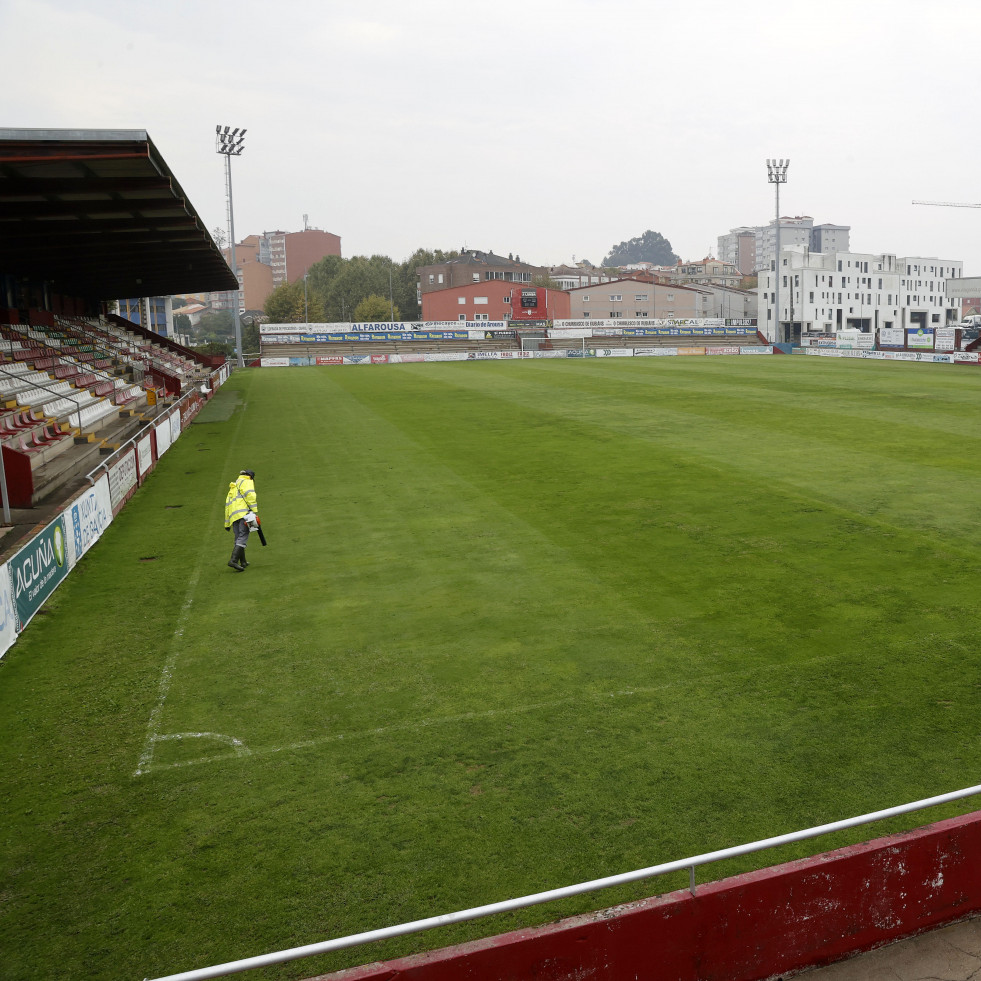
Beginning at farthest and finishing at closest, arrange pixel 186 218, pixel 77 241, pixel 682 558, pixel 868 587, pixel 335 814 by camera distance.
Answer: pixel 77 241 → pixel 186 218 → pixel 682 558 → pixel 868 587 → pixel 335 814

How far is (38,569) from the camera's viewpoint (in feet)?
39.0

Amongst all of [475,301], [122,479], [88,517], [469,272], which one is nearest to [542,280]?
[469,272]

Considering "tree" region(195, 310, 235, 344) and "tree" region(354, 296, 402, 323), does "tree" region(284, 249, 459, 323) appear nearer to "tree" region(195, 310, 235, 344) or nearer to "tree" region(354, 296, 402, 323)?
"tree" region(354, 296, 402, 323)

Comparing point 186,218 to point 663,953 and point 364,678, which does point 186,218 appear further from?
point 663,953

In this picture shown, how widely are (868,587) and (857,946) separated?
748cm

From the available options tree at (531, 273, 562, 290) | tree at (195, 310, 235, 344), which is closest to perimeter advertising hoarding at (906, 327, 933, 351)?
tree at (531, 273, 562, 290)

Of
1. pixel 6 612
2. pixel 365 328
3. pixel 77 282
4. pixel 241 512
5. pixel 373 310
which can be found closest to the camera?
pixel 6 612

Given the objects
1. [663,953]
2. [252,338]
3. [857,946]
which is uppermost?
[252,338]

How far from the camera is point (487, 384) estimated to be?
1850 inches

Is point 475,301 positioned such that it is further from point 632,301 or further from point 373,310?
point 632,301

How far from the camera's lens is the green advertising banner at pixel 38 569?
434 inches

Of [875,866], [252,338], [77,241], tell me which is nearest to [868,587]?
[875,866]

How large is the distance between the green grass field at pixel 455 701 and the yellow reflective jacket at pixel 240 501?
1092mm

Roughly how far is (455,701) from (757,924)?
438cm
